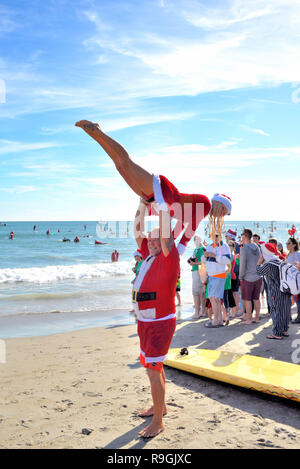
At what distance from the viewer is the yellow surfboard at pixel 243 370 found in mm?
4098

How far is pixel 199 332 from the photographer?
7660 mm

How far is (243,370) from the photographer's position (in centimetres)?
464

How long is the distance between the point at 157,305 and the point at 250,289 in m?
5.49

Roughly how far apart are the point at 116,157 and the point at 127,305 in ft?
32.0

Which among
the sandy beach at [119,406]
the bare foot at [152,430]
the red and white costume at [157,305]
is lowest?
the sandy beach at [119,406]

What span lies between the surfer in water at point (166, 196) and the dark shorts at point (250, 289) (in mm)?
5262

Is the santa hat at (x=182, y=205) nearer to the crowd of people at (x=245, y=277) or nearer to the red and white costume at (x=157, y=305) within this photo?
the red and white costume at (x=157, y=305)

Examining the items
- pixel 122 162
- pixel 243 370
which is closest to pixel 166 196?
pixel 122 162

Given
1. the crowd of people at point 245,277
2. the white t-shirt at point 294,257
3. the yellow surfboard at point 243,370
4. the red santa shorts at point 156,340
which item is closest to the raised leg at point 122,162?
the red santa shorts at point 156,340

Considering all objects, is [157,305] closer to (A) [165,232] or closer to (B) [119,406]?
(A) [165,232]

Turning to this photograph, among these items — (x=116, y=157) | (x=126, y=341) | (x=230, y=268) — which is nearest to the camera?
(x=116, y=157)

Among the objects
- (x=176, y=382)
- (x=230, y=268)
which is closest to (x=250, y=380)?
(x=176, y=382)

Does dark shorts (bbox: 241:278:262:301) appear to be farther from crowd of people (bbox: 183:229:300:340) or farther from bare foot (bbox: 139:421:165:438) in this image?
bare foot (bbox: 139:421:165:438)

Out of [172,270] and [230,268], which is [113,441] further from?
[230,268]
